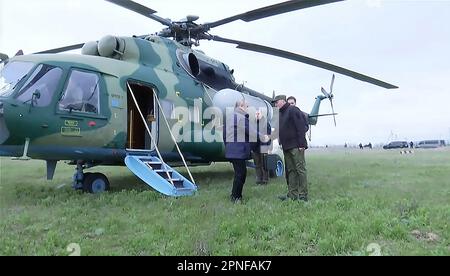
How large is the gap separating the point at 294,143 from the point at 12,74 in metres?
5.33

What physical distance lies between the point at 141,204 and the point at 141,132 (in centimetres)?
380

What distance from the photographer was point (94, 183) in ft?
27.7

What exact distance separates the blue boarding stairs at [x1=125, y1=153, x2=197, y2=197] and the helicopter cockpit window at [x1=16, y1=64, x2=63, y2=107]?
6.52ft

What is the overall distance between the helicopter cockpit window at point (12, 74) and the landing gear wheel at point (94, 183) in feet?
7.25

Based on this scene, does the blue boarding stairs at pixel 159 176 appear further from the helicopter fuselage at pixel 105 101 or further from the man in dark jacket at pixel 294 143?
the man in dark jacket at pixel 294 143

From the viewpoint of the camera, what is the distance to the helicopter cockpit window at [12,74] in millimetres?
7379

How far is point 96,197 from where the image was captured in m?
7.55

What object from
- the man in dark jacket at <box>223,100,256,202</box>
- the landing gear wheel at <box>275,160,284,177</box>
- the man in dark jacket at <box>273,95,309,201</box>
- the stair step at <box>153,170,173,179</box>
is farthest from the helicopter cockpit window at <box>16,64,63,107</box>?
the landing gear wheel at <box>275,160,284,177</box>

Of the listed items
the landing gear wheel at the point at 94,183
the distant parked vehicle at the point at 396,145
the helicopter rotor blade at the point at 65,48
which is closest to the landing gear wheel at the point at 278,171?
the landing gear wheel at the point at 94,183

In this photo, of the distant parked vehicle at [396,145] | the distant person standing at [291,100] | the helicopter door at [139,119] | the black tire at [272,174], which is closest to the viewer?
the distant person standing at [291,100]

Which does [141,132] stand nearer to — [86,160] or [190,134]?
[190,134]
